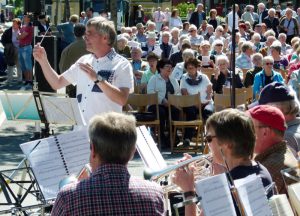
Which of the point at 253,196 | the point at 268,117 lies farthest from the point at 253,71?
the point at 253,196

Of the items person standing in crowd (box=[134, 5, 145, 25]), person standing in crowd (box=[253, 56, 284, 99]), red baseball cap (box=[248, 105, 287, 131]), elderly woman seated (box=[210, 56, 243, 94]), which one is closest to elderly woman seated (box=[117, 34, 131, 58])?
elderly woman seated (box=[210, 56, 243, 94])

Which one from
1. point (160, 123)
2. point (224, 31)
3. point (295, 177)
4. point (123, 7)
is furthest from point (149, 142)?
point (123, 7)

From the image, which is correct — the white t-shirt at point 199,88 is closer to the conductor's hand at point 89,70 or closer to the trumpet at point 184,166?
the conductor's hand at point 89,70

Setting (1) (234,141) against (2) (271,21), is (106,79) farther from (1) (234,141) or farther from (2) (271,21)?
(2) (271,21)

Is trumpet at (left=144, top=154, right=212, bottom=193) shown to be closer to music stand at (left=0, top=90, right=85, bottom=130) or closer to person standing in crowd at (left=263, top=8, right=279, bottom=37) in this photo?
music stand at (left=0, top=90, right=85, bottom=130)

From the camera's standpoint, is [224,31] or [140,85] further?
[224,31]

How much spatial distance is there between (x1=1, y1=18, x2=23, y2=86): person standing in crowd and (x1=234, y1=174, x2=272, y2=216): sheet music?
17387 mm

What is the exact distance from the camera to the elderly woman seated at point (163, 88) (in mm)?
12602

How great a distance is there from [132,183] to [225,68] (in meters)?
9.98

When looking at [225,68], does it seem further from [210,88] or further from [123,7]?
[123,7]

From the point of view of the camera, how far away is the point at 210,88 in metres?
12.9

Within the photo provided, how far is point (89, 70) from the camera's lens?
20.6 feet

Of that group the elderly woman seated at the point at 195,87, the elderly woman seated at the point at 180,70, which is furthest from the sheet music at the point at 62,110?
the elderly woman seated at the point at 180,70

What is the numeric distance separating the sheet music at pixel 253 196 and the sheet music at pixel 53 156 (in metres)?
1.79
